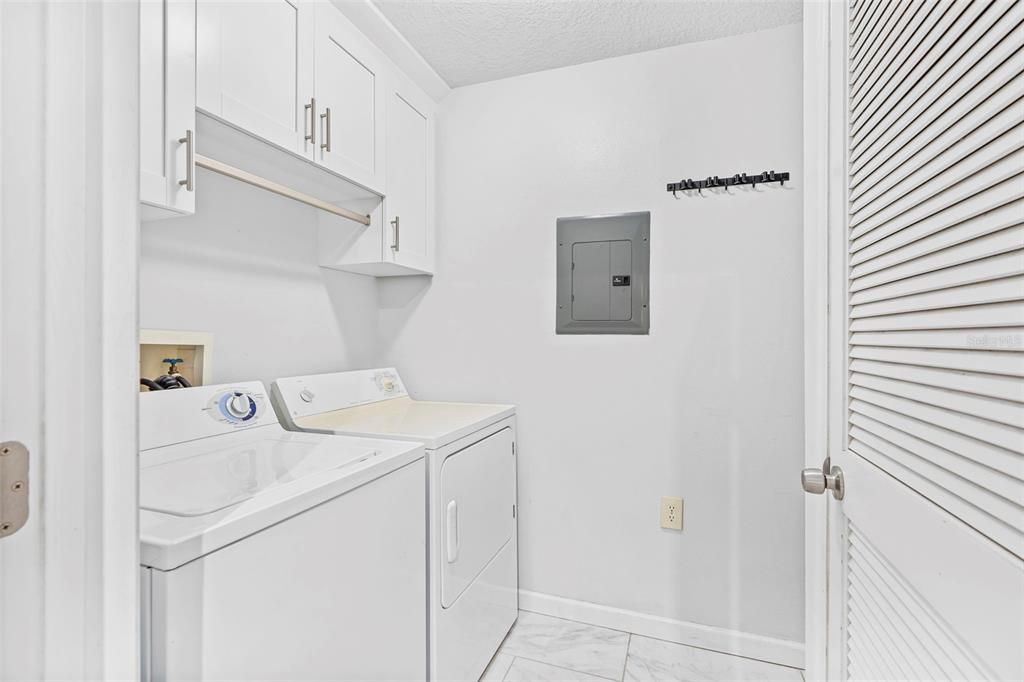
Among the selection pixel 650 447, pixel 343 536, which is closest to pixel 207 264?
pixel 343 536

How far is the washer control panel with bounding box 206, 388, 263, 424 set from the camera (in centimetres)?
151

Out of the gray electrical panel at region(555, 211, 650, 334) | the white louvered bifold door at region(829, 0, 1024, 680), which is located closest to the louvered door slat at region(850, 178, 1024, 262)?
the white louvered bifold door at region(829, 0, 1024, 680)

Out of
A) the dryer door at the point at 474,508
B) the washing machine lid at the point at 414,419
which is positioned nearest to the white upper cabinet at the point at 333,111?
the washing machine lid at the point at 414,419

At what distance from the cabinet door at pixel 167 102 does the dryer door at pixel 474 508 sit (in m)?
1.02

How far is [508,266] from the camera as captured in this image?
2.29 metres

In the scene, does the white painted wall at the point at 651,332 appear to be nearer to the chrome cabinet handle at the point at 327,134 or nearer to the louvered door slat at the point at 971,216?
the chrome cabinet handle at the point at 327,134

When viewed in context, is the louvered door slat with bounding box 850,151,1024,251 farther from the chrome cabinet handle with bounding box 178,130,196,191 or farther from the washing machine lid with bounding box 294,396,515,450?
the chrome cabinet handle with bounding box 178,130,196,191

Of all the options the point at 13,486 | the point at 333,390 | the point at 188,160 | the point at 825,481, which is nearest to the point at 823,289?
the point at 825,481

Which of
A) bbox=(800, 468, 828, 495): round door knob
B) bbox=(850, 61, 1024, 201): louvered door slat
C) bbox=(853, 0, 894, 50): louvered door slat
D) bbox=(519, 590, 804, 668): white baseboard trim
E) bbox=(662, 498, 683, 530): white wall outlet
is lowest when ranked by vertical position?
bbox=(519, 590, 804, 668): white baseboard trim

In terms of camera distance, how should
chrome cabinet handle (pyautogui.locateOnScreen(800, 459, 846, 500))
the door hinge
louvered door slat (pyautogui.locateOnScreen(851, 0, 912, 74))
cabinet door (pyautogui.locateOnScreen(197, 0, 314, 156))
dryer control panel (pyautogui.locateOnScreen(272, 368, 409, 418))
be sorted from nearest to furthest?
the door hinge < louvered door slat (pyautogui.locateOnScreen(851, 0, 912, 74)) < chrome cabinet handle (pyautogui.locateOnScreen(800, 459, 846, 500)) < cabinet door (pyautogui.locateOnScreen(197, 0, 314, 156)) < dryer control panel (pyautogui.locateOnScreen(272, 368, 409, 418))

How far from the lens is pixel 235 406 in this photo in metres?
1.56

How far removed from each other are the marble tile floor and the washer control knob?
1239 mm

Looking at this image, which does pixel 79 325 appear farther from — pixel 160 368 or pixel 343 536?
pixel 160 368

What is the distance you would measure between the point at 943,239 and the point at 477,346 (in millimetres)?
1873
